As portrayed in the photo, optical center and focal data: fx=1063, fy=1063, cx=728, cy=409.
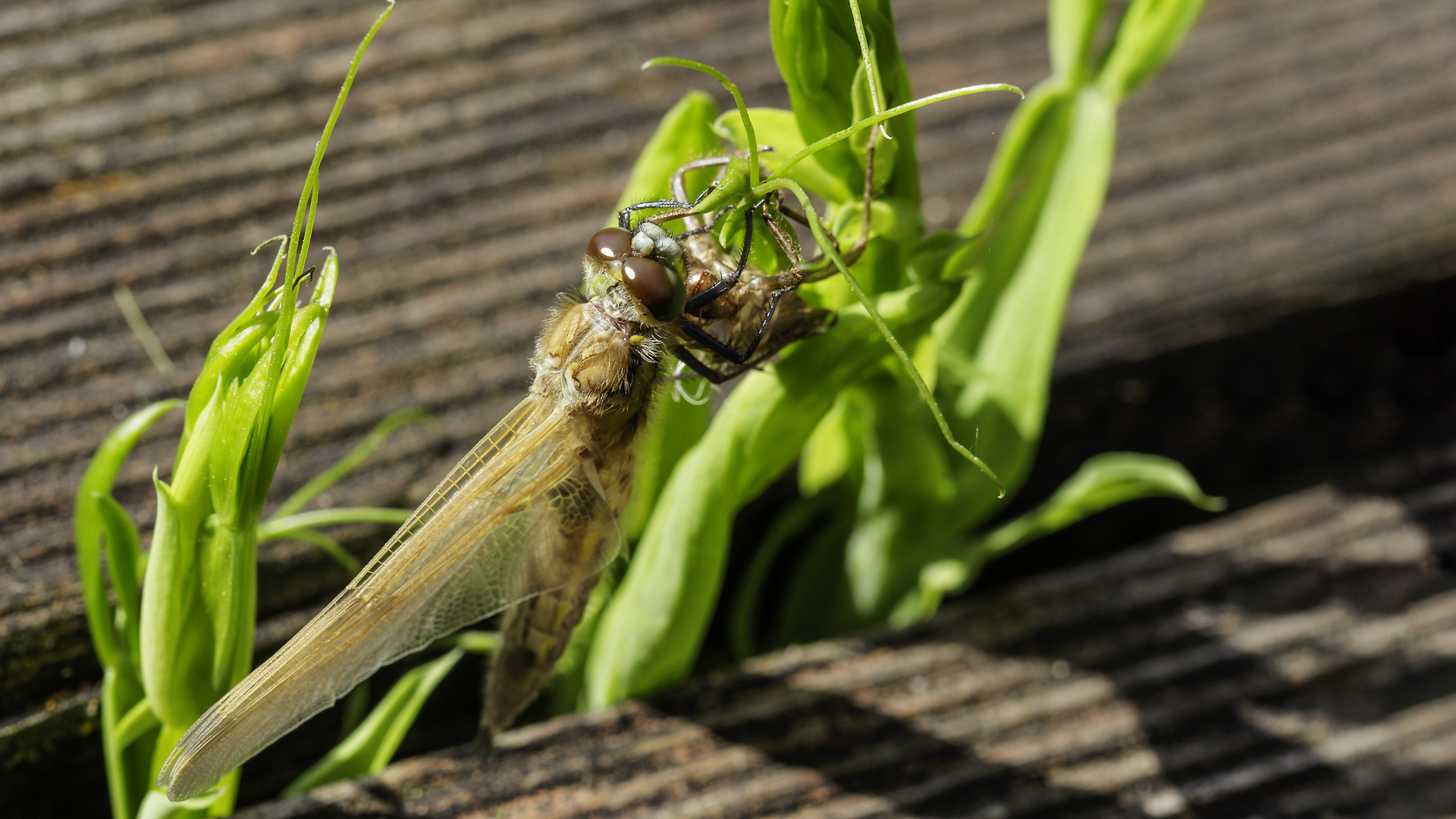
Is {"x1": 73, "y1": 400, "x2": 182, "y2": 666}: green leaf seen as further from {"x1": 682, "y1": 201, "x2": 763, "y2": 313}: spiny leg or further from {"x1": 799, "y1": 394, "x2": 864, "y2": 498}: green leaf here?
{"x1": 799, "y1": 394, "x2": 864, "y2": 498}: green leaf

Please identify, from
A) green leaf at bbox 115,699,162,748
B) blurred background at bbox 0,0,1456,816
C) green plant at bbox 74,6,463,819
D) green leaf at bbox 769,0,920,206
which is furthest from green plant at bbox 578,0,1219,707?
green leaf at bbox 115,699,162,748

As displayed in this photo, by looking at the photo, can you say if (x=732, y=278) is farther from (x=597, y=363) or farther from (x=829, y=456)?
(x=829, y=456)

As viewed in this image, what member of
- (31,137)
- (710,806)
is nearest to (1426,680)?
(710,806)

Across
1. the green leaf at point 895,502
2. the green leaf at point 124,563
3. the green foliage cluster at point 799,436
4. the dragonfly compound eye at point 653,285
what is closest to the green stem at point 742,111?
the green foliage cluster at point 799,436

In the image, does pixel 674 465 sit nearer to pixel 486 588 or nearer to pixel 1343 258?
pixel 486 588

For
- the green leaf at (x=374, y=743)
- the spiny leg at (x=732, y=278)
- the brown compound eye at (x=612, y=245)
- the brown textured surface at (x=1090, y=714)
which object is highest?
the brown compound eye at (x=612, y=245)

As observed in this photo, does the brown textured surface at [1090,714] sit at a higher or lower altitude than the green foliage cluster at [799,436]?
lower

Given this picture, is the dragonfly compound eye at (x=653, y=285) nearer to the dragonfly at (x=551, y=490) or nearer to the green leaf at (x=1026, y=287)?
the dragonfly at (x=551, y=490)
